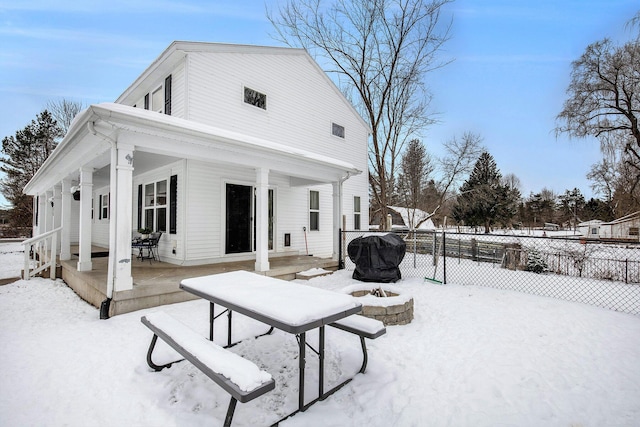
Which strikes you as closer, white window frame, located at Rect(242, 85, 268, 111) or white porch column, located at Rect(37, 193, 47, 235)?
white window frame, located at Rect(242, 85, 268, 111)

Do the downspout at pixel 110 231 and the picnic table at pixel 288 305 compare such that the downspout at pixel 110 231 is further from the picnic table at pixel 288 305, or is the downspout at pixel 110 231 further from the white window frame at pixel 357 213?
the white window frame at pixel 357 213

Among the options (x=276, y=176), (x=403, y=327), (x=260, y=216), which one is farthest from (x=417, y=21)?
(x=403, y=327)

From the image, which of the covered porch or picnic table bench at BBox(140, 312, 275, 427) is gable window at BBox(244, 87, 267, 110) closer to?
the covered porch

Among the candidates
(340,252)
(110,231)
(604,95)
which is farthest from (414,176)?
(110,231)

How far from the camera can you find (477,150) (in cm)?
1597

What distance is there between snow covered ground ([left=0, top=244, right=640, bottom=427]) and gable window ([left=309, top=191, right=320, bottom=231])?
6063 mm

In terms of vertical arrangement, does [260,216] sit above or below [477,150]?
below

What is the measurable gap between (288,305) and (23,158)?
29846mm

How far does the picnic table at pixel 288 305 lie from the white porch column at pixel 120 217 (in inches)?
76.5

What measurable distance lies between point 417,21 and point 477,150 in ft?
23.4

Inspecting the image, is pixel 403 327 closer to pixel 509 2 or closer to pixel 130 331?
Answer: pixel 130 331

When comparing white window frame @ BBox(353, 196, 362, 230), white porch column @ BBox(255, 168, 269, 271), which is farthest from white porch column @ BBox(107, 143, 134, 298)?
white window frame @ BBox(353, 196, 362, 230)

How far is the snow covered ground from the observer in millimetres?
2213

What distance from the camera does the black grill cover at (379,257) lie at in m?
6.30
